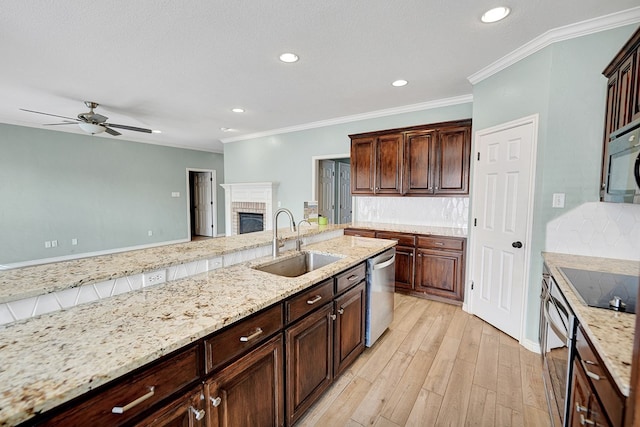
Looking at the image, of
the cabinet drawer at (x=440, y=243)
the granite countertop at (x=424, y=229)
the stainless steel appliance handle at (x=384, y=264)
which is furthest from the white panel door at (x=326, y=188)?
the stainless steel appliance handle at (x=384, y=264)

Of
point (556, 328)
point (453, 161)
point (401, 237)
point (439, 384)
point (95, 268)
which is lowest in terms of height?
point (439, 384)

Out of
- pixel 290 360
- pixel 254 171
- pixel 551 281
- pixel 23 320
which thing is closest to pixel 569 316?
pixel 551 281

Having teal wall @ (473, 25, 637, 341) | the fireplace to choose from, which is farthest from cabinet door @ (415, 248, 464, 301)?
the fireplace

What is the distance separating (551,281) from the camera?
1817 mm

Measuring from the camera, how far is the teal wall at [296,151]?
159 inches

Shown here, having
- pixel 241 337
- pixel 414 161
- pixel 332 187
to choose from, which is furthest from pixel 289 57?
pixel 332 187

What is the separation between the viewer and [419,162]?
144 inches

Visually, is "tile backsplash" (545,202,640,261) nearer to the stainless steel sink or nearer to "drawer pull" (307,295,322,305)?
the stainless steel sink

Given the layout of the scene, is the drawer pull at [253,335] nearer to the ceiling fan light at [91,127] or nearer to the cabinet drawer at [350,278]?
the cabinet drawer at [350,278]

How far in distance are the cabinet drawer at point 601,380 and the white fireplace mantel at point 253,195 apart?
501 cm

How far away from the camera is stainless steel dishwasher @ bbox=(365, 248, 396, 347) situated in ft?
7.47

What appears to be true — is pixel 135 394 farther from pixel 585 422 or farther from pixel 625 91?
pixel 625 91

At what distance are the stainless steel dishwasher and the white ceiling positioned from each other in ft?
6.16

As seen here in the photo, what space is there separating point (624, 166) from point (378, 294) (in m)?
1.79
